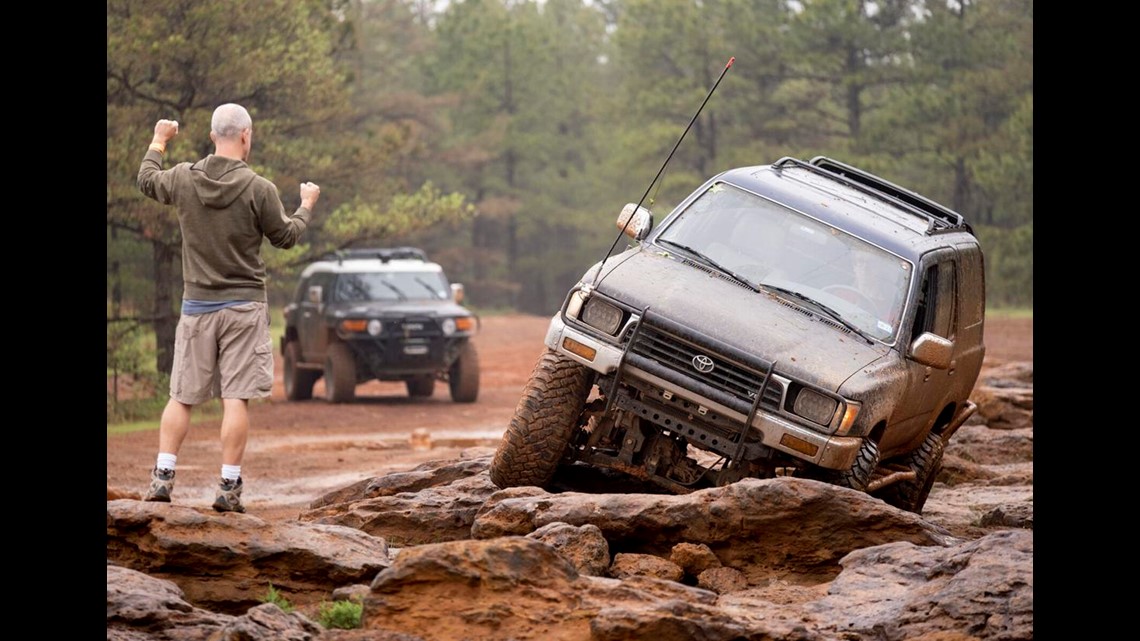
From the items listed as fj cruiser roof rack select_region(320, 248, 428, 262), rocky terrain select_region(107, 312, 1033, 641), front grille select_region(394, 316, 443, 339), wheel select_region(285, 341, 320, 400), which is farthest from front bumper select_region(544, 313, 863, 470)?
wheel select_region(285, 341, 320, 400)

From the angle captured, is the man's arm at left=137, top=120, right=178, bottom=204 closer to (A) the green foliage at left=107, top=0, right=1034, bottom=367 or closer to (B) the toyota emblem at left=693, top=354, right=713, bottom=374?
(B) the toyota emblem at left=693, top=354, right=713, bottom=374

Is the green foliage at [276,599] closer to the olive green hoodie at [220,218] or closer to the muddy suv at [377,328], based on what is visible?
the olive green hoodie at [220,218]

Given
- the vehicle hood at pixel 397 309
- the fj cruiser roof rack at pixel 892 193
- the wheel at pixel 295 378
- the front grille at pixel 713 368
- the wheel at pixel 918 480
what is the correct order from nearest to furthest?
the front grille at pixel 713 368
the wheel at pixel 918 480
the fj cruiser roof rack at pixel 892 193
the vehicle hood at pixel 397 309
the wheel at pixel 295 378

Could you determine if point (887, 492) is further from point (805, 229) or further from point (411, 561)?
point (411, 561)

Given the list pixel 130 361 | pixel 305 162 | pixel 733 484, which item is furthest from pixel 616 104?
pixel 733 484

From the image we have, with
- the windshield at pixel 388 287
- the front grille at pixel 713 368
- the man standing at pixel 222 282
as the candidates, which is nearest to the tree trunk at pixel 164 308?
the windshield at pixel 388 287

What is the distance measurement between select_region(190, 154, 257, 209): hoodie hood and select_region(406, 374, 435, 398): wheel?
1651 centimetres

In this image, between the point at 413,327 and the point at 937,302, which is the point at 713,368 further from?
the point at 413,327

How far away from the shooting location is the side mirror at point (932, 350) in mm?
9391

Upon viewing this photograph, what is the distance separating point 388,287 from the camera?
910 inches

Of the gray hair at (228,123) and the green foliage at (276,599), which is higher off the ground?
the gray hair at (228,123)

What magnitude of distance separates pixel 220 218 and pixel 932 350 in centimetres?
421

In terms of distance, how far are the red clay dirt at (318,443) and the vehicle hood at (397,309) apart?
1346mm

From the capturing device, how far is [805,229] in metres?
10.1
